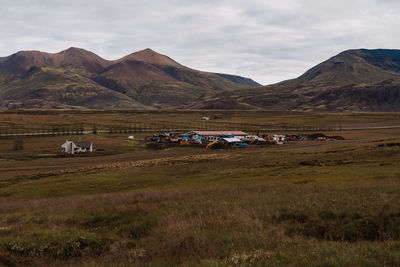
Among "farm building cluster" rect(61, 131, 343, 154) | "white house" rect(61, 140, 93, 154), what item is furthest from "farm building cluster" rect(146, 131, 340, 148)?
"white house" rect(61, 140, 93, 154)

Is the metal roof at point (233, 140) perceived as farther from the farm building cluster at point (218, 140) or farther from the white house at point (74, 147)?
the white house at point (74, 147)

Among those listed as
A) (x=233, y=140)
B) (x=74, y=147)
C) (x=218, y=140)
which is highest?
(x=233, y=140)

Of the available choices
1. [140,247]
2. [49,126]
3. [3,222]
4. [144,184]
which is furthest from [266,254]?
[49,126]

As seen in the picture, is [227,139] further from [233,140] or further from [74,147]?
[74,147]

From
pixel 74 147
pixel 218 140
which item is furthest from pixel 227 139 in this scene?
pixel 74 147

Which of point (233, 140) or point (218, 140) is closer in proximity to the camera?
point (233, 140)

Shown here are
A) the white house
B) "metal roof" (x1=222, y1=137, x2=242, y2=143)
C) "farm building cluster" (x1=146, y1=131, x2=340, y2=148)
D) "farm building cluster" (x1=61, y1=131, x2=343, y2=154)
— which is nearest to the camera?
the white house

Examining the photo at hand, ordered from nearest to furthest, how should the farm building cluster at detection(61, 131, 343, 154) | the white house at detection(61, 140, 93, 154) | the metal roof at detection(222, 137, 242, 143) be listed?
the white house at detection(61, 140, 93, 154), the farm building cluster at detection(61, 131, 343, 154), the metal roof at detection(222, 137, 242, 143)

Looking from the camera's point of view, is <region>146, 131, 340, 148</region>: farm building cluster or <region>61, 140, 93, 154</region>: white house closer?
<region>61, 140, 93, 154</region>: white house

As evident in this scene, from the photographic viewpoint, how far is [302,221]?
559 inches

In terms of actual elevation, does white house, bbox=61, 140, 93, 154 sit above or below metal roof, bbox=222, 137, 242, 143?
below

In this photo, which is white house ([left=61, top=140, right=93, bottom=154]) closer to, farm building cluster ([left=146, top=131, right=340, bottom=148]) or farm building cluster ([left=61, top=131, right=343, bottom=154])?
farm building cluster ([left=61, top=131, right=343, bottom=154])

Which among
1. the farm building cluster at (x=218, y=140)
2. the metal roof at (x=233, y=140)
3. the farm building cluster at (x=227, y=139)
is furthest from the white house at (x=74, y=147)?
the metal roof at (x=233, y=140)

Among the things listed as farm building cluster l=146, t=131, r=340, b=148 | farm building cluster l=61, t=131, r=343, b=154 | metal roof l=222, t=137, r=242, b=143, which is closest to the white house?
farm building cluster l=61, t=131, r=343, b=154
